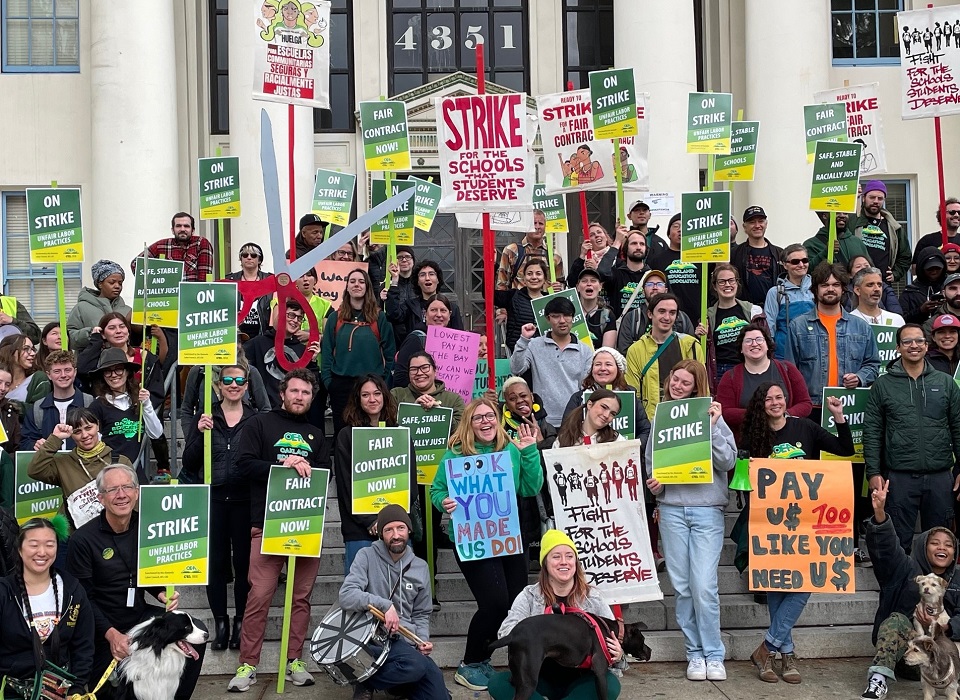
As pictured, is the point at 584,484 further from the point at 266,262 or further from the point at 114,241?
the point at 114,241

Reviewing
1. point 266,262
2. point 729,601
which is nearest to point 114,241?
point 266,262

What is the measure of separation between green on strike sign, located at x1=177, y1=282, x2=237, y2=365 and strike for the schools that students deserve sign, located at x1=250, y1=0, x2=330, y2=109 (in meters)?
4.36

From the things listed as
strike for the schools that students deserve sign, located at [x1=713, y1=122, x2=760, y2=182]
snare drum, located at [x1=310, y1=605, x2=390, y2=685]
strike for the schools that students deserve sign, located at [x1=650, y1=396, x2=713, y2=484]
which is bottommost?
snare drum, located at [x1=310, y1=605, x2=390, y2=685]

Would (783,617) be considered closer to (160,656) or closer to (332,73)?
(160,656)

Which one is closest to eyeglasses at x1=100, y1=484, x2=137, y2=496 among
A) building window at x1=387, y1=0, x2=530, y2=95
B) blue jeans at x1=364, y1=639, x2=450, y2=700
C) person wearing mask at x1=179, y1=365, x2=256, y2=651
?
person wearing mask at x1=179, y1=365, x2=256, y2=651

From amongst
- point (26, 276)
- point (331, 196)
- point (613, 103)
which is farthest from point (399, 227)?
point (26, 276)

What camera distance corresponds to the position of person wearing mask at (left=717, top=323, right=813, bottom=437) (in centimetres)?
1038

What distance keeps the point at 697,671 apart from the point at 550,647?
5.57 feet

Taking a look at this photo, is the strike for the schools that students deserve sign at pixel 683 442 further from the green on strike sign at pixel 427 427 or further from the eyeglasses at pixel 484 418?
the green on strike sign at pixel 427 427

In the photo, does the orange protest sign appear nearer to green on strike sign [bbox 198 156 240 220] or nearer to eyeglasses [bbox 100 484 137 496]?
eyeglasses [bbox 100 484 137 496]

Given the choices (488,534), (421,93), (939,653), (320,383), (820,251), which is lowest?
(939,653)

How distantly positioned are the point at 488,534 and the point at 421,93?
40.4 feet

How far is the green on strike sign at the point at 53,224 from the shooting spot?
39.8 feet

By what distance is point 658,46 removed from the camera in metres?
18.7
